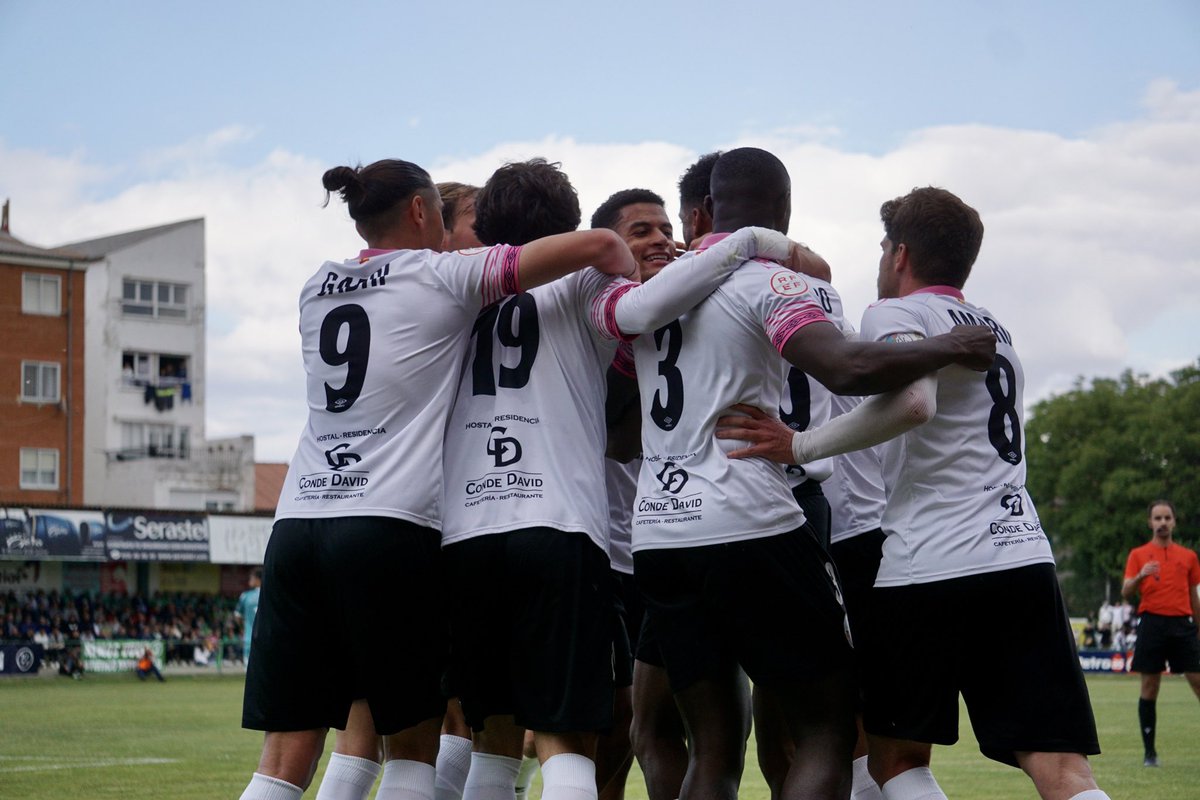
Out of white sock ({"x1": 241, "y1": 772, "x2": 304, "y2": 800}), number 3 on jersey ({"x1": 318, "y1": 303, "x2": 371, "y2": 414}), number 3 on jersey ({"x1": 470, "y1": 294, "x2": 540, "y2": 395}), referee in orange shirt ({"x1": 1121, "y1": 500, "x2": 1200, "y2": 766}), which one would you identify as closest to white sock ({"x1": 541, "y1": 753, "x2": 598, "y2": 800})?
white sock ({"x1": 241, "y1": 772, "x2": 304, "y2": 800})

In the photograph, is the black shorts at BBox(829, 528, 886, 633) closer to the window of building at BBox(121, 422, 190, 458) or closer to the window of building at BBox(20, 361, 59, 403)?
the window of building at BBox(20, 361, 59, 403)

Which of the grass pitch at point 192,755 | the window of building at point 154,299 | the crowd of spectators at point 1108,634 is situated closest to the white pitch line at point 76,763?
the grass pitch at point 192,755

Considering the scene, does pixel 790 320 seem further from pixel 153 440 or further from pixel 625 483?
pixel 153 440

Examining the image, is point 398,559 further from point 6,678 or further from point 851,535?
point 6,678

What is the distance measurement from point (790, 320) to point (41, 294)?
6148 cm

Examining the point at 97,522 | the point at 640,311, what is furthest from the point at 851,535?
the point at 97,522

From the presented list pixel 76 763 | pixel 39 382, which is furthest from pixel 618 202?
pixel 39 382

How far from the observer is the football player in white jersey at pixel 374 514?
4711mm

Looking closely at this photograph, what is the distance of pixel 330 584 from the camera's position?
4715 millimetres

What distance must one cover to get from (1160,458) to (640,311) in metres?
80.4

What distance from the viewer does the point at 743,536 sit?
4.51m

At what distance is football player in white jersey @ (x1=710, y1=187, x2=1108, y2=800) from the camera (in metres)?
4.67

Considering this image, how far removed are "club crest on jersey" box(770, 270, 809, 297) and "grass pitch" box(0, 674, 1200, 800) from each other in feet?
19.9

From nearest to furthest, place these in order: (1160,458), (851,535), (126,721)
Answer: (851,535) → (126,721) → (1160,458)
